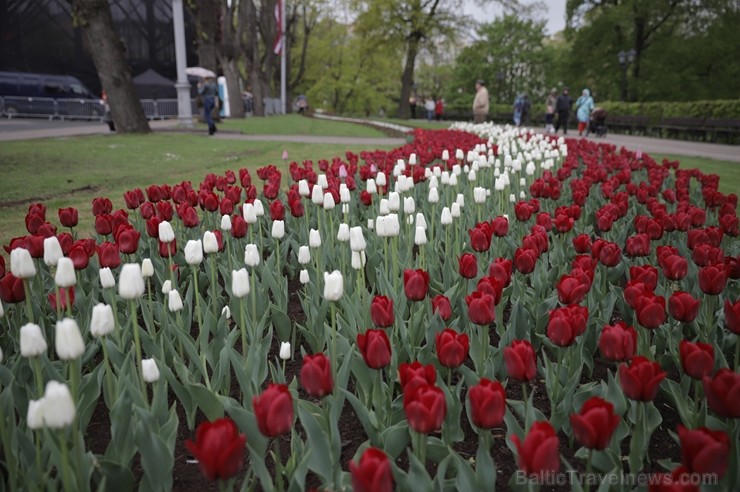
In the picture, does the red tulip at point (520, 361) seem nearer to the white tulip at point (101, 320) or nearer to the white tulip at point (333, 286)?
the white tulip at point (333, 286)

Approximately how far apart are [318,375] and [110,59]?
15379 mm

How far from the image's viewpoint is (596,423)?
4.81ft

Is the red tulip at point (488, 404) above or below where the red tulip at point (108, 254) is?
below

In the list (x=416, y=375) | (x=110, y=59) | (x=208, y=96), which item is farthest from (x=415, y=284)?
(x=208, y=96)

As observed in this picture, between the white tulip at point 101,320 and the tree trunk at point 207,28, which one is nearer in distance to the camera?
the white tulip at point 101,320

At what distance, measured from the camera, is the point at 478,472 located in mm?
1670

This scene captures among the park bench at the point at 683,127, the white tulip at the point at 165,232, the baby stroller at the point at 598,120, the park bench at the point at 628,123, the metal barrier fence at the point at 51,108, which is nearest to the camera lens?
the white tulip at the point at 165,232

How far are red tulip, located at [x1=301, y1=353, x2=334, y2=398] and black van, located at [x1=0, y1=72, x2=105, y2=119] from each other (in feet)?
99.4

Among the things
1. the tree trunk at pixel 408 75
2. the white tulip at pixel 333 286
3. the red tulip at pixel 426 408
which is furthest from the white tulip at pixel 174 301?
the tree trunk at pixel 408 75

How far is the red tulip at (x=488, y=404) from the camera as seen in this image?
153 cm

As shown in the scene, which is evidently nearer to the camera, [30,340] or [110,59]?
[30,340]

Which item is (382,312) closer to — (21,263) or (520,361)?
(520,361)

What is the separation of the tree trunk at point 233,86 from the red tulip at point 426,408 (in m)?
27.9

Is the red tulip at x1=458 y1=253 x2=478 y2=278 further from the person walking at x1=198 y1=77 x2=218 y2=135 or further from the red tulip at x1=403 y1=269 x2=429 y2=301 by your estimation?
the person walking at x1=198 y1=77 x2=218 y2=135
